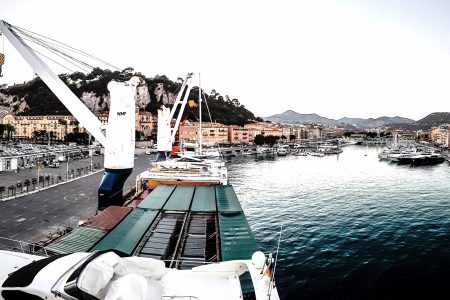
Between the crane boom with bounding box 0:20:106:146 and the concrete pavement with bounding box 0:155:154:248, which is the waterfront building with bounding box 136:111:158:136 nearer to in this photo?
the concrete pavement with bounding box 0:155:154:248

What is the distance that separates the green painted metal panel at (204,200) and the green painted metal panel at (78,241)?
21.7ft

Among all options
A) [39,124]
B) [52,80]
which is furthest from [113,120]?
[39,124]

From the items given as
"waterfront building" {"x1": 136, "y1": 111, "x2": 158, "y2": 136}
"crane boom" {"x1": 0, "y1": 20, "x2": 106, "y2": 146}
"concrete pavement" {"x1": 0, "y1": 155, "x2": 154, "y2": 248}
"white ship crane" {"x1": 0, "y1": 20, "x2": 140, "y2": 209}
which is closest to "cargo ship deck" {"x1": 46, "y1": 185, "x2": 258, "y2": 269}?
"white ship crane" {"x1": 0, "y1": 20, "x2": 140, "y2": 209}

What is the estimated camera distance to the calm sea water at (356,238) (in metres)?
18.9

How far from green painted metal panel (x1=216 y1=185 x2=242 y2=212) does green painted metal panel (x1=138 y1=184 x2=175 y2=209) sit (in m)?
3.95

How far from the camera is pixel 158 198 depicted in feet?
75.6

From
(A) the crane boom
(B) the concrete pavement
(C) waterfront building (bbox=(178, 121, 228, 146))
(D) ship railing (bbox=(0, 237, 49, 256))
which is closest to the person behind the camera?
(D) ship railing (bbox=(0, 237, 49, 256))

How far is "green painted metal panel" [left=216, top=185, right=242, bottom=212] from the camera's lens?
2027 cm

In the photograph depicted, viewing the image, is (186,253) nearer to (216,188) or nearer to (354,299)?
(354,299)

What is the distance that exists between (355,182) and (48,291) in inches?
2516

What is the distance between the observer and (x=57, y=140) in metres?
144

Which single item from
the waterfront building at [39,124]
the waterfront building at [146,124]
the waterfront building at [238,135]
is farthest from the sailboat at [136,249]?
the waterfront building at [238,135]

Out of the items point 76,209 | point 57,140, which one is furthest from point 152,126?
point 76,209

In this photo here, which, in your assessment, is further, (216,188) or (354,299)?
(216,188)
